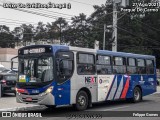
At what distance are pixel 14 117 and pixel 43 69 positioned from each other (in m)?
2.32

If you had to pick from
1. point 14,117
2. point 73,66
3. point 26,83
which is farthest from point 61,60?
point 14,117

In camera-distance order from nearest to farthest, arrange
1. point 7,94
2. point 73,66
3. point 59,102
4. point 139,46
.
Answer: point 59,102 → point 73,66 → point 7,94 → point 139,46

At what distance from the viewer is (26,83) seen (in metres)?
14.6

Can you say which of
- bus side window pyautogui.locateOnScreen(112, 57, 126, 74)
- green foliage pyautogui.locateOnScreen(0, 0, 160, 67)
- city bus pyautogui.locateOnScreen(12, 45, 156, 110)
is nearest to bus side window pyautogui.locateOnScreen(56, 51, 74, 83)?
city bus pyautogui.locateOnScreen(12, 45, 156, 110)

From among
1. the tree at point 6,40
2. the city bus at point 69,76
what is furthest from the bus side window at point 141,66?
the tree at point 6,40

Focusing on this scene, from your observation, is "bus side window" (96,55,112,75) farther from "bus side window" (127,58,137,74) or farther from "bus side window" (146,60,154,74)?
"bus side window" (146,60,154,74)

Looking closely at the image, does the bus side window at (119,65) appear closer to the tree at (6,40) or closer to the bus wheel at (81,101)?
the bus wheel at (81,101)

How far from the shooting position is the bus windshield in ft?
46.7

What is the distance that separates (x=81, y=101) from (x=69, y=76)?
1415 mm

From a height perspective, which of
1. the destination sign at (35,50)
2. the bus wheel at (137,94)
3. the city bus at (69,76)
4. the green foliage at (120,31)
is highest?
the green foliage at (120,31)

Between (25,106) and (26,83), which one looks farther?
(25,106)

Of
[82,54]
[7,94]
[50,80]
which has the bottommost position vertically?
[7,94]

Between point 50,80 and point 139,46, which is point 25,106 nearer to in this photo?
point 50,80

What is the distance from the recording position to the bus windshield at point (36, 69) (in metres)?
14.2
